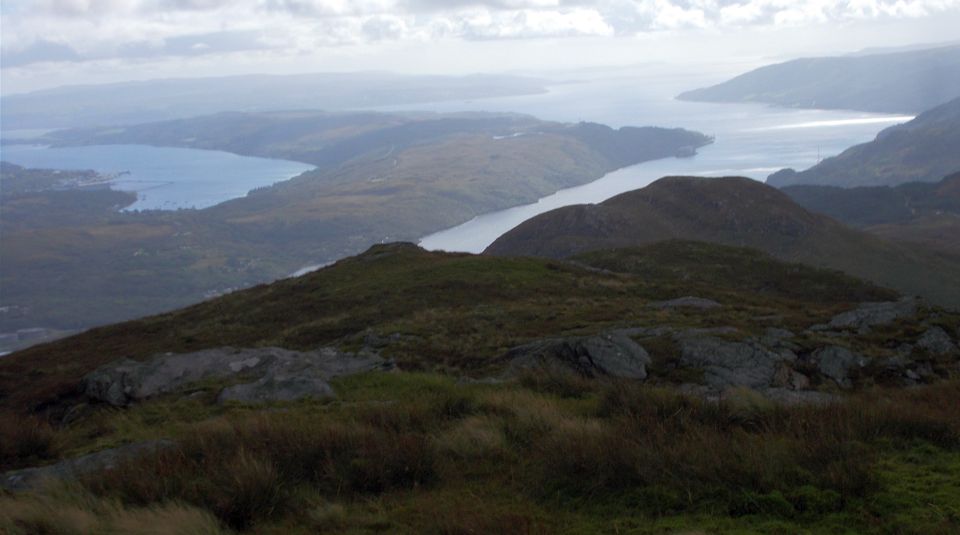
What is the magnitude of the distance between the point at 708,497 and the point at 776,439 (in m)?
1.26

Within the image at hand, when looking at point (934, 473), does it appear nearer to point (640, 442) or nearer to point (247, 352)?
point (640, 442)

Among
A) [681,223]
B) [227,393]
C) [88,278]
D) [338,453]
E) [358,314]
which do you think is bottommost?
[88,278]

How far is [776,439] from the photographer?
700cm

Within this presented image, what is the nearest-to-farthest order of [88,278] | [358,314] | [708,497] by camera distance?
1. [708,497]
2. [358,314]
3. [88,278]

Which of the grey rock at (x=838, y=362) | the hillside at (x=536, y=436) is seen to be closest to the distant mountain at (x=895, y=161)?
the grey rock at (x=838, y=362)

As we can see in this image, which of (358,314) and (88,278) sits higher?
(358,314)

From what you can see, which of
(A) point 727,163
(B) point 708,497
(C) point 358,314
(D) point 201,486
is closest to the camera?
(B) point 708,497

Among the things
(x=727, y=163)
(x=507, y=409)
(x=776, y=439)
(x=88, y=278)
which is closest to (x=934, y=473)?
(x=776, y=439)

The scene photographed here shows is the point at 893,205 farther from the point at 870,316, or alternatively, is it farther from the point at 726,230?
the point at 870,316

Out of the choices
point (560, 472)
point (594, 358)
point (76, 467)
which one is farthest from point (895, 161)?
point (76, 467)

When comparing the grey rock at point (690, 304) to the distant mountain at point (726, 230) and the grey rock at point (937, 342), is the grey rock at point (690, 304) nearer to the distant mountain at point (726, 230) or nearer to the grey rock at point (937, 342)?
the grey rock at point (937, 342)

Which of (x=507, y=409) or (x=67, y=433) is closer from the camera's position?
(x=507, y=409)

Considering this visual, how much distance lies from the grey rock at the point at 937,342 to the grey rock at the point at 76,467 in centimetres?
1228

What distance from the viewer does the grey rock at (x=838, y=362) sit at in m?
12.1
